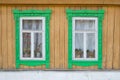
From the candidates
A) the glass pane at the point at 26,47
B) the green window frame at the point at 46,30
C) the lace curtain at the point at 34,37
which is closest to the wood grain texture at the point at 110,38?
the green window frame at the point at 46,30

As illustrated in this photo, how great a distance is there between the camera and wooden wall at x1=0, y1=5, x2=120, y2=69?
7.93 meters

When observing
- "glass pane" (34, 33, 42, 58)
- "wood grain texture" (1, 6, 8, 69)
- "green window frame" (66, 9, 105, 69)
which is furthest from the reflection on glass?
"wood grain texture" (1, 6, 8, 69)

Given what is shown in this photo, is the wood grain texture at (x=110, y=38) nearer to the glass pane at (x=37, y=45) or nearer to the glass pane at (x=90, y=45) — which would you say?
the glass pane at (x=90, y=45)

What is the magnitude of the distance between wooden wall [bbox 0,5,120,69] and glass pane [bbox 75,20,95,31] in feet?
1.21

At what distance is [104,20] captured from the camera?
7.93m

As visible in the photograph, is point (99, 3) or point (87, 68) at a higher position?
point (99, 3)

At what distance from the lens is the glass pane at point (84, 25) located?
7.99 metres

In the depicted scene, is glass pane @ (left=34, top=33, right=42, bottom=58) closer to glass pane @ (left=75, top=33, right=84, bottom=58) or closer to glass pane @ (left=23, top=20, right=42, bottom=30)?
glass pane @ (left=23, top=20, right=42, bottom=30)

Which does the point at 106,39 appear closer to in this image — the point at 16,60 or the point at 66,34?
the point at 66,34

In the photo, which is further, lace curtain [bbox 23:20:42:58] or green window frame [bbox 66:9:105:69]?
lace curtain [bbox 23:20:42:58]

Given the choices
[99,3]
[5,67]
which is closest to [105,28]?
[99,3]

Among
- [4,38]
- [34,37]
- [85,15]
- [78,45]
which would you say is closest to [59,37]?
[78,45]

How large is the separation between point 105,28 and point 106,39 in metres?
0.36

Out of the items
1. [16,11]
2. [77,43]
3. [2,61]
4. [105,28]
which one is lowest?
[2,61]
